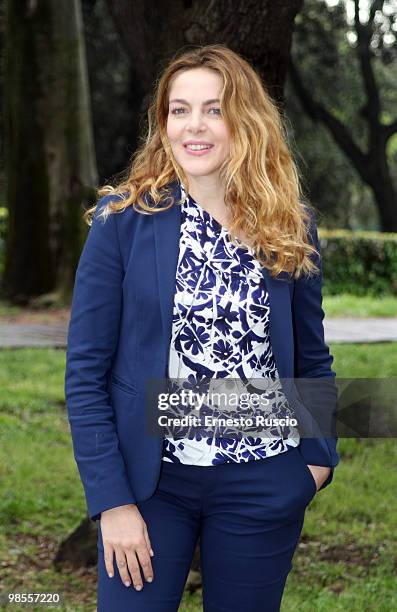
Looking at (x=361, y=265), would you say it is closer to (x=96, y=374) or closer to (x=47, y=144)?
(x=47, y=144)

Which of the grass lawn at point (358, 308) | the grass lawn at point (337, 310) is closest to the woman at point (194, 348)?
the grass lawn at point (337, 310)

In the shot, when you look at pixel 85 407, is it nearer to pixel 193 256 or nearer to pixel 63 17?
pixel 193 256

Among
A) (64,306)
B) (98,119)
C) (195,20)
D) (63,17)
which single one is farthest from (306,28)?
(195,20)

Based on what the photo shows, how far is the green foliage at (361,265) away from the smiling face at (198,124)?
13.7m

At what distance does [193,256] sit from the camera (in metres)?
2.36

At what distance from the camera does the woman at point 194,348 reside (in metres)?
2.23

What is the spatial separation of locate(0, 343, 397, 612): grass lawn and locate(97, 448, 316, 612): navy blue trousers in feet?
6.51

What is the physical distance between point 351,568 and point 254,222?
286cm

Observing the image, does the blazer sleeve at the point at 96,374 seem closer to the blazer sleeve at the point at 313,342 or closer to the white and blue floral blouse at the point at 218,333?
the white and blue floral blouse at the point at 218,333

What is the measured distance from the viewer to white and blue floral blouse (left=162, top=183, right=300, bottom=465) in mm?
2289

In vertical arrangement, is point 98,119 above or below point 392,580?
above

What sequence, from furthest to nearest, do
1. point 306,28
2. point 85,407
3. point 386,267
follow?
1. point 306,28
2. point 386,267
3. point 85,407

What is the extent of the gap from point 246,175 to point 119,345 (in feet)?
1.85

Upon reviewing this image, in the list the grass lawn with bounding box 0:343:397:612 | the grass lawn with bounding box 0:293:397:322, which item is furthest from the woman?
the grass lawn with bounding box 0:293:397:322
